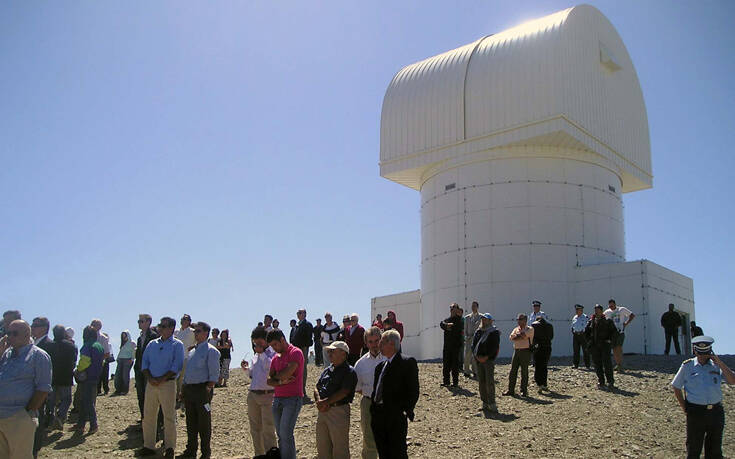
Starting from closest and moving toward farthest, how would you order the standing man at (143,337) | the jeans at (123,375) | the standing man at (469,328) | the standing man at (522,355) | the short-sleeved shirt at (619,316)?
the standing man at (143,337) < the standing man at (522,355) < the standing man at (469,328) < the jeans at (123,375) < the short-sleeved shirt at (619,316)

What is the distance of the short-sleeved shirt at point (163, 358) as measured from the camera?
9.84m

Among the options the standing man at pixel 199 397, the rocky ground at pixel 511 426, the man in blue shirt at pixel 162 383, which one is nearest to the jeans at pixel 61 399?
the rocky ground at pixel 511 426

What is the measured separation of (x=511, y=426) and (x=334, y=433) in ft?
13.2

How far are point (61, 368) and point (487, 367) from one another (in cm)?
706

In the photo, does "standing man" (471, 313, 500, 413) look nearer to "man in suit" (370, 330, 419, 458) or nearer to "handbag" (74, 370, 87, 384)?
"man in suit" (370, 330, 419, 458)

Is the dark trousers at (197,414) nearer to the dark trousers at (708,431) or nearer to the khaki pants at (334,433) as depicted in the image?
the khaki pants at (334,433)

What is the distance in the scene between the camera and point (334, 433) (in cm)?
822

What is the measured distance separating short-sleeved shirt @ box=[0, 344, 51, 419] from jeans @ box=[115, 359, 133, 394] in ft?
27.8

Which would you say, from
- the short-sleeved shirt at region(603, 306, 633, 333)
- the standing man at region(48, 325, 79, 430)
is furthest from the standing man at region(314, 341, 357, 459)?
the short-sleeved shirt at region(603, 306, 633, 333)

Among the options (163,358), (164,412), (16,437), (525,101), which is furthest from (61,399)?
(525,101)

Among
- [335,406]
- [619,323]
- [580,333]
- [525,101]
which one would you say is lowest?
[335,406]

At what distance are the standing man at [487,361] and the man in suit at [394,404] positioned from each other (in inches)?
193

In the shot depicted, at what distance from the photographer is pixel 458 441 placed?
416 inches

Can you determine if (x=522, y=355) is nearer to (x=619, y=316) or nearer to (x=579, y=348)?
(x=579, y=348)
